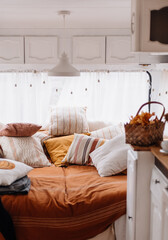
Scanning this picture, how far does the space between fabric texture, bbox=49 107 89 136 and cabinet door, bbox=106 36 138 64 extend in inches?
32.4

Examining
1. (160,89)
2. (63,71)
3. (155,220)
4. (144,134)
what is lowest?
(155,220)

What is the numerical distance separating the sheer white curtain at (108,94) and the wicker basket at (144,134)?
1884 millimetres

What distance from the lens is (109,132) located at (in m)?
3.75

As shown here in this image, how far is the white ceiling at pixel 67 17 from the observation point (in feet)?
9.36

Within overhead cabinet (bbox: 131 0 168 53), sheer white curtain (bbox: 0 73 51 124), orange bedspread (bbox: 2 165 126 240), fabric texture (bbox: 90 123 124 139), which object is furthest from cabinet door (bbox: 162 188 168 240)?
sheer white curtain (bbox: 0 73 51 124)

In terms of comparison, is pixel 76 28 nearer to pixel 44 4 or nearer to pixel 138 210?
pixel 44 4

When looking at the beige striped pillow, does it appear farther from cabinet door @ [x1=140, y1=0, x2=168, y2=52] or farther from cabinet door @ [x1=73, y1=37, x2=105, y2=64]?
cabinet door @ [x1=140, y1=0, x2=168, y2=52]

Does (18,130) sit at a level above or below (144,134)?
below

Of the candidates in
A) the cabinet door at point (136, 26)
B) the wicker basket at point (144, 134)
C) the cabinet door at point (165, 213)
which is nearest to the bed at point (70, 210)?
the wicker basket at point (144, 134)

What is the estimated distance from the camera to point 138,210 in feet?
7.28

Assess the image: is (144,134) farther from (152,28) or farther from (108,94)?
(108,94)

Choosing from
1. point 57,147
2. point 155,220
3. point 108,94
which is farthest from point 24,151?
point 155,220

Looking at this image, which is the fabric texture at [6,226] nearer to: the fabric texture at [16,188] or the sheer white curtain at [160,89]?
the fabric texture at [16,188]

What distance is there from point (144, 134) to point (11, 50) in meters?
2.31
